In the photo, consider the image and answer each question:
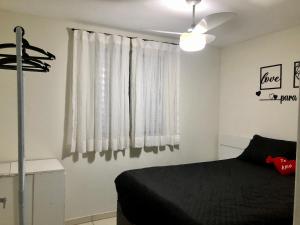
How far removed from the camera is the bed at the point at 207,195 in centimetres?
153

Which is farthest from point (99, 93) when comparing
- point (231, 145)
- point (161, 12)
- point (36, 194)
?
point (231, 145)

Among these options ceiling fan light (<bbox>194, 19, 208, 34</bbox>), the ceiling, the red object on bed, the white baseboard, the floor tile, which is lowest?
the floor tile

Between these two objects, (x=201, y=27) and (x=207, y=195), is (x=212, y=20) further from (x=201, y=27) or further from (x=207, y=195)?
(x=207, y=195)

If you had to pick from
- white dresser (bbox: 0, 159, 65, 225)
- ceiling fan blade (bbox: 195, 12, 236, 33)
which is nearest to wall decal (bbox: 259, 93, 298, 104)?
ceiling fan blade (bbox: 195, 12, 236, 33)

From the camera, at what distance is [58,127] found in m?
2.79

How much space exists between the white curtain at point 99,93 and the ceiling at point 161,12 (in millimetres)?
255

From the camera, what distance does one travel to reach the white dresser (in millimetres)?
2146

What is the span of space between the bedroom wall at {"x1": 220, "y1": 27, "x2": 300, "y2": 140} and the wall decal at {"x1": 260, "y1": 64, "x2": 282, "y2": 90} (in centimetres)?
5

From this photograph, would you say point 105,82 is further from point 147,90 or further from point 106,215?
point 106,215

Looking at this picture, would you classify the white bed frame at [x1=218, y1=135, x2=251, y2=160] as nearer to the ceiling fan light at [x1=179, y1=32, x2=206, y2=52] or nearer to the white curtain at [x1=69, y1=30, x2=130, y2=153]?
the white curtain at [x1=69, y1=30, x2=130, y2=153]

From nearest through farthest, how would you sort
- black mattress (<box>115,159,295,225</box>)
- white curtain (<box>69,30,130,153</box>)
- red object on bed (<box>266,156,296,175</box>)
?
black mattress (<box>115,159,295,225</box>)
red object on bed (<box>266,156,296,175</box>)
white curtain (<box>69,30,130,153</box>)

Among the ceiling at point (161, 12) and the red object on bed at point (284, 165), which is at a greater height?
the ceiling at point (161, 12)

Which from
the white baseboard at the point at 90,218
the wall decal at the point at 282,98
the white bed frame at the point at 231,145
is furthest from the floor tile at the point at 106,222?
the wall decal at the point at 282,98

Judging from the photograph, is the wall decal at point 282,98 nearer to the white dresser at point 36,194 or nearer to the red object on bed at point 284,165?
the red object on bed at point 284,165
